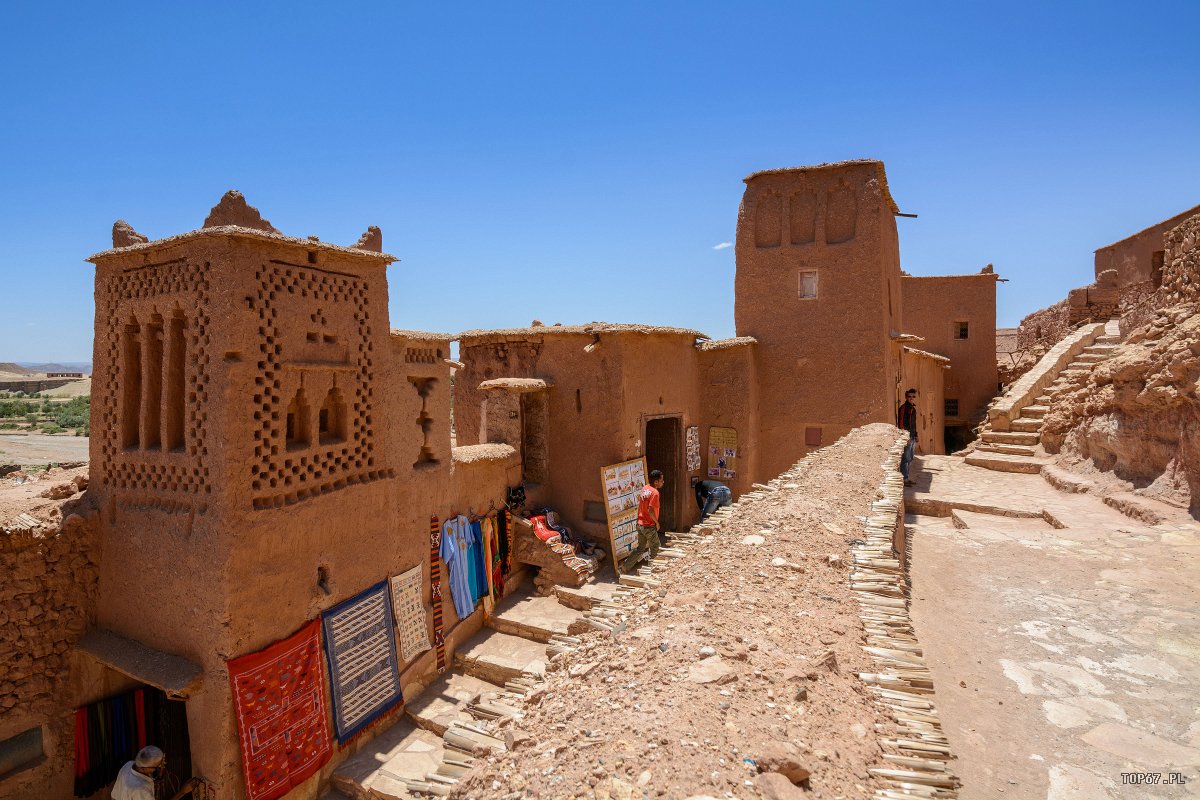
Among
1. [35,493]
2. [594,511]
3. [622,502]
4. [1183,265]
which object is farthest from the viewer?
[594,511]

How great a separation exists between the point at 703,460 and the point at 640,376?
322 centimetres

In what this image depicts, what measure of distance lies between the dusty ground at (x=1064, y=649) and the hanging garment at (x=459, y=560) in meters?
6.22

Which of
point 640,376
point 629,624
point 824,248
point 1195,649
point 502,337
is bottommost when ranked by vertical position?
point 1195,649

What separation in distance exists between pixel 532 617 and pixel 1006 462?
875 centimetres

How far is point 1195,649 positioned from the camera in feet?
14.1

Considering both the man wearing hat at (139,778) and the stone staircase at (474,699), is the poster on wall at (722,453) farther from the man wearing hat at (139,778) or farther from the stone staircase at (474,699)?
the man wearing hat at (139,778)

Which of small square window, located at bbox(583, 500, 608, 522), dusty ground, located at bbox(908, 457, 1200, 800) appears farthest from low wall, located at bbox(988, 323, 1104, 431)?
small square window, located at bbox(583, 500, 608, 522)

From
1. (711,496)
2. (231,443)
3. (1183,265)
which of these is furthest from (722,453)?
(231,443)

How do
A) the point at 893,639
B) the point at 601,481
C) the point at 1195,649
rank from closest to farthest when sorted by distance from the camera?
the point at 893,639 → the point at 1195,649 → the point at 601,481

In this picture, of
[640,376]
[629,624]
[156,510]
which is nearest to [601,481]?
[640,376]

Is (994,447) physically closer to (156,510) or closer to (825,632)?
(825,632)

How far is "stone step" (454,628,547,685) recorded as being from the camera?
8773mm

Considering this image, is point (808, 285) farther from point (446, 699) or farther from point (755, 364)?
point (446, 699)

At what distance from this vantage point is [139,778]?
5.84 meters
